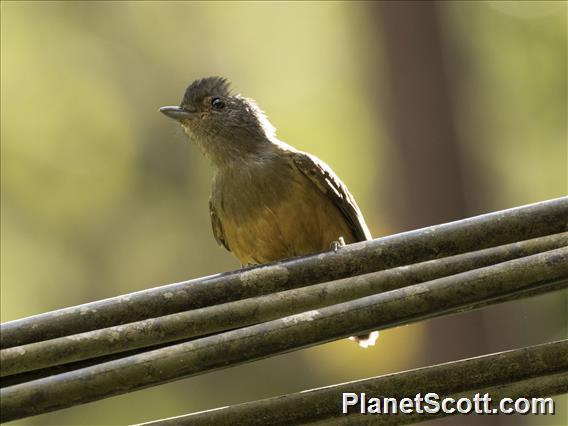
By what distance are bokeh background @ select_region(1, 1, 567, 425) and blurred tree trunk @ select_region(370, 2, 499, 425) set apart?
0.02 meters

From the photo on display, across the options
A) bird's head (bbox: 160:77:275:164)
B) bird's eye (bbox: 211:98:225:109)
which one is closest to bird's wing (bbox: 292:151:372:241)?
bird's head (bbox: 160:77:275:164)

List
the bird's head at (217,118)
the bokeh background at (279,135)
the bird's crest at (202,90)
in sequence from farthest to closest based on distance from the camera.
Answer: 1. the bokeh background at (279,135)
2. the bird's crest at (202,90)
3. the bird's head at (217,118)

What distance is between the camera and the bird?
209 inches

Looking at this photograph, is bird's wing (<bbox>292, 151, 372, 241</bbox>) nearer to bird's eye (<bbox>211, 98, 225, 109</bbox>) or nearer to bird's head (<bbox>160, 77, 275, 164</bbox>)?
bird's head (<bbox>160, 77, 275, 164</bbox>)

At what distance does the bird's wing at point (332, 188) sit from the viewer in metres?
5.43

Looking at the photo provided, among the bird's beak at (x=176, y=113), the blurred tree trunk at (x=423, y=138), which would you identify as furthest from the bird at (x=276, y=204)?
the blurred tree trunk at (x=423, y=138)

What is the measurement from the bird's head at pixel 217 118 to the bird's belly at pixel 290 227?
666mm

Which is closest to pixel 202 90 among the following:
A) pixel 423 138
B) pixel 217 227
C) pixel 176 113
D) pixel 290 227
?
pixel 176 113

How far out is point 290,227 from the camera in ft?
17.3

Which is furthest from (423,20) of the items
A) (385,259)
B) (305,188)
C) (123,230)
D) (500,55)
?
(385,259)

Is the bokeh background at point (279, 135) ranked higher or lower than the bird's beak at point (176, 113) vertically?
higher

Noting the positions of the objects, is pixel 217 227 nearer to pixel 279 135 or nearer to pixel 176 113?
pixel 176 113

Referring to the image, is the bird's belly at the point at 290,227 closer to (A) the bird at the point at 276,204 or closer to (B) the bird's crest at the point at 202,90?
(A) the bird at the point at 276,204

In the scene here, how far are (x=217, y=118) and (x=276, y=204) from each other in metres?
1.01
